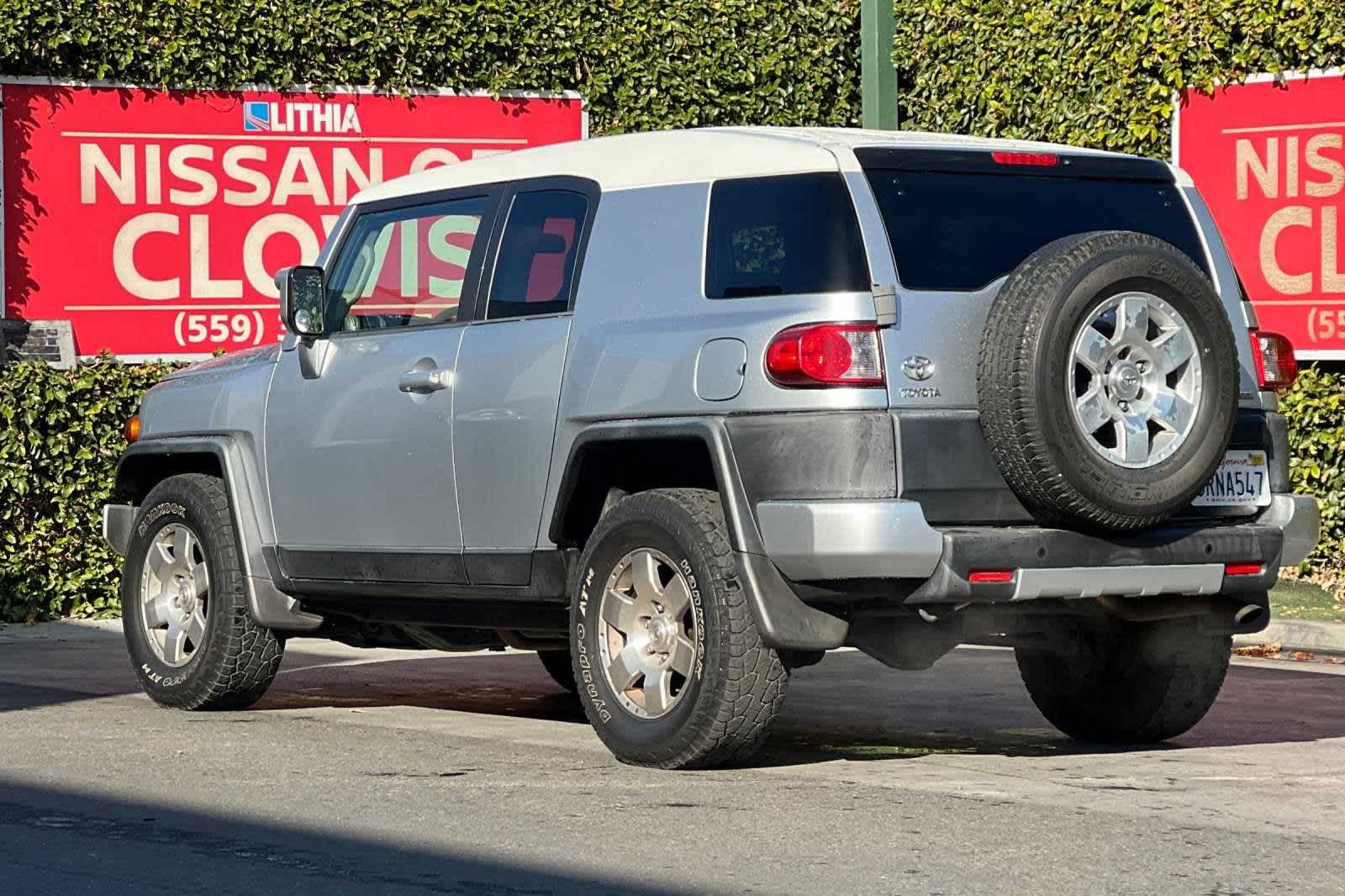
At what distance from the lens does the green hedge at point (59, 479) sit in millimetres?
13883

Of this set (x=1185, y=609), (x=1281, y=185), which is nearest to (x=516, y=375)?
(x=1185, y=609)

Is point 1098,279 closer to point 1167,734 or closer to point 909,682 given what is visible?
point 1167,734

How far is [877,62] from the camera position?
16.5 metres

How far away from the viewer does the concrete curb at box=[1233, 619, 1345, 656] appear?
41.4 ft

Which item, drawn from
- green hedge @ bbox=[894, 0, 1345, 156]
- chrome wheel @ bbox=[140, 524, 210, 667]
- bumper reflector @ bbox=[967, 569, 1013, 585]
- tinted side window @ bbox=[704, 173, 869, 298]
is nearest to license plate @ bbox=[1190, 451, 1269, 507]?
bumper reflector @ bbox=[967, 569, 1013, 585]

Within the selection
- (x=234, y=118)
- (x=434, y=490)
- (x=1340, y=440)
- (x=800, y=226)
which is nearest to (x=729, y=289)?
(x=800, y=226)

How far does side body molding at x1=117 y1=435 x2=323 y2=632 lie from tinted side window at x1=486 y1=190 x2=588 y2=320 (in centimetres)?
157

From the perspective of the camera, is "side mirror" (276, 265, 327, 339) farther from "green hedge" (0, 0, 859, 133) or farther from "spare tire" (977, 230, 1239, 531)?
"green hedge" (0, 0, 859, 133)

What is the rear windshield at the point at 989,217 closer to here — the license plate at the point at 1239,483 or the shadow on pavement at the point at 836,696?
the license plate at the point at 1239,483

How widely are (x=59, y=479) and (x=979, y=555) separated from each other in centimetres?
795

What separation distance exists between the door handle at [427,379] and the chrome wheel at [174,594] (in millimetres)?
1530

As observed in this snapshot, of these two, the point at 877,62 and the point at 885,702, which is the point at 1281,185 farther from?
the point at 885,702

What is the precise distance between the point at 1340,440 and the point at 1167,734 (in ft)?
Result: 18.1

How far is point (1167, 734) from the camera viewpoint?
8.83m
